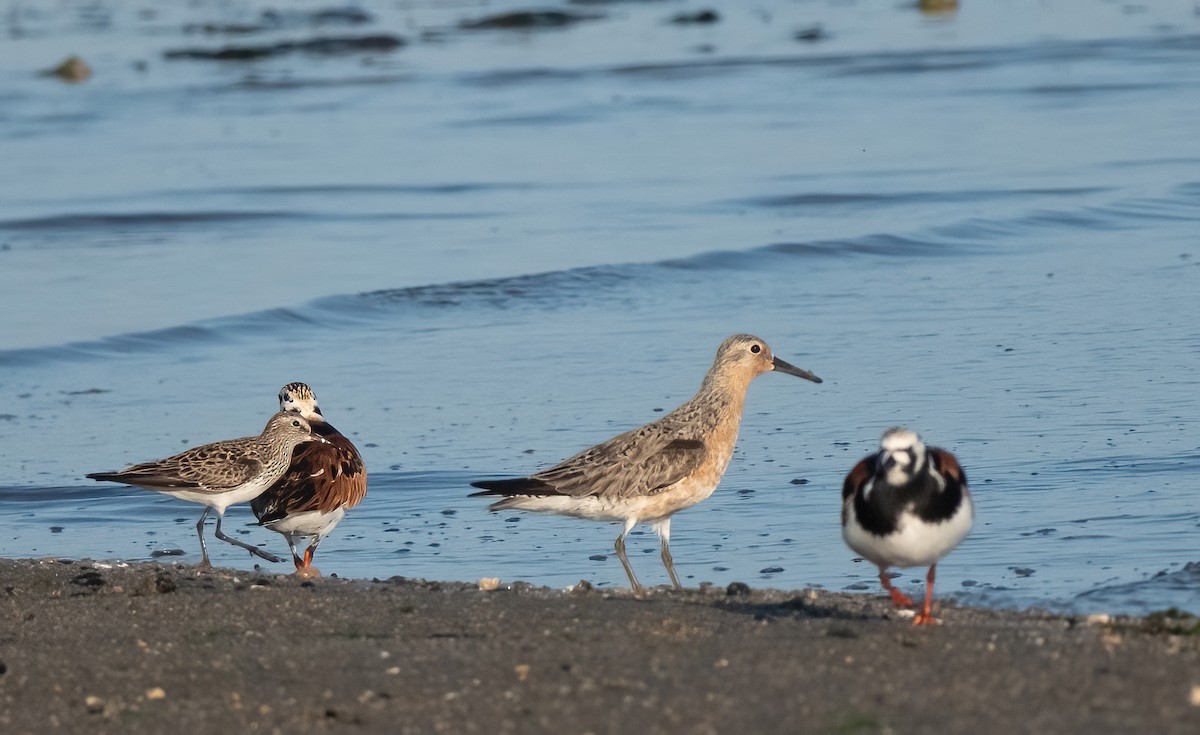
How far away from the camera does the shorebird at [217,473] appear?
880 centimetres

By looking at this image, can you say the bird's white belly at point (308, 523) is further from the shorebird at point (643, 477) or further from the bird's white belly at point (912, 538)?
the bird's white belly at point (912, 538)

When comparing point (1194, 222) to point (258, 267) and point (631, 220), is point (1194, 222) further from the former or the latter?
point (258, 267)

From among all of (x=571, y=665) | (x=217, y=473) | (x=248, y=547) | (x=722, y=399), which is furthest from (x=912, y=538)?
(x=248, y=547)

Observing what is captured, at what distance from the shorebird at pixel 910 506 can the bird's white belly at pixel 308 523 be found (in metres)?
3.52

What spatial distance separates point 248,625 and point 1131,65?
2359cm

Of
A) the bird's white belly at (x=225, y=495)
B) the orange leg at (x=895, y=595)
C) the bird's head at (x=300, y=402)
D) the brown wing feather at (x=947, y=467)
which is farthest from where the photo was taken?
the bird's head at (x=300, y=402)

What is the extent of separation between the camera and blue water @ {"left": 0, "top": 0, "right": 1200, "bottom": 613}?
929 cm

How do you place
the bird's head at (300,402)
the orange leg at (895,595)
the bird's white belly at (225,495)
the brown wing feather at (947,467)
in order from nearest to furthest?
the brown wing feather at (947,467)
the orange leg at (895,595)
the bird's white belly at (225,495)
the bird's head at (300,402)

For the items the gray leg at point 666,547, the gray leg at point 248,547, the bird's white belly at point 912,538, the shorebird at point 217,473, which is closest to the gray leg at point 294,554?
the gray leg at point 248,547

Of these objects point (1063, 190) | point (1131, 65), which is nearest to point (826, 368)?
point (1063, 190)

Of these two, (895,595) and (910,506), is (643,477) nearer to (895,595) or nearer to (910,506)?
(895,595)

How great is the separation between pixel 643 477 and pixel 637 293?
23.5 feet

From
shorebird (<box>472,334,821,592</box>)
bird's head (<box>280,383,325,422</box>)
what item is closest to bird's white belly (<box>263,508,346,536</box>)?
bird's head (<box>280,383,325,422</box>)

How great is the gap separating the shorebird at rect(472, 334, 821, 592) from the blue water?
0.44m
